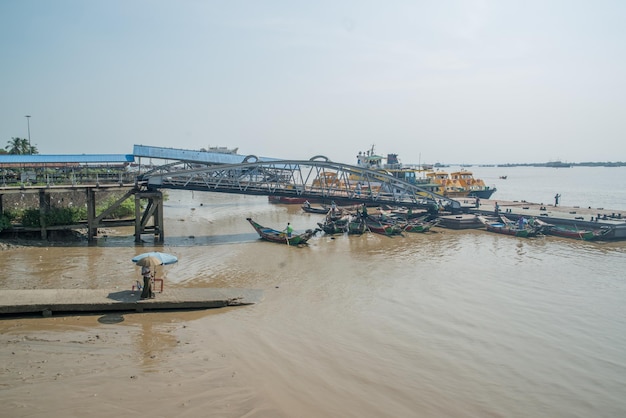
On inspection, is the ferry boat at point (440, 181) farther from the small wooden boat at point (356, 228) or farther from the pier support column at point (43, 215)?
the pier support column at point (43, 215)

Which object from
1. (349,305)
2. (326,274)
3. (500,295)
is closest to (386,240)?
(326,274)

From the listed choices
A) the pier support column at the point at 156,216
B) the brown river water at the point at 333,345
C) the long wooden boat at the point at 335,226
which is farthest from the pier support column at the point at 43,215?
the long wooden boat at the point at 335,226

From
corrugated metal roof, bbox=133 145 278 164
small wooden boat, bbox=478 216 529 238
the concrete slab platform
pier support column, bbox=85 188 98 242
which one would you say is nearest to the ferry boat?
small wooden boat, bbox=478 216 529 238

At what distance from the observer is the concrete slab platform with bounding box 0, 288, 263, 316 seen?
35.2 feet

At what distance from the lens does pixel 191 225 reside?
30.4 meters

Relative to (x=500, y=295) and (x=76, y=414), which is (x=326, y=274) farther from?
(x=76, y=414)

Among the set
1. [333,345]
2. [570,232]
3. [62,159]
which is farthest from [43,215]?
[570,232]

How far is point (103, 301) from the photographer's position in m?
11.2

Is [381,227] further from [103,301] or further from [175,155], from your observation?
[103,301]

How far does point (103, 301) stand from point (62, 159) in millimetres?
22632

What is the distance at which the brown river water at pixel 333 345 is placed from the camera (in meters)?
7.58

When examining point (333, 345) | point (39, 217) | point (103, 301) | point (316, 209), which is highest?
point (39, 217)

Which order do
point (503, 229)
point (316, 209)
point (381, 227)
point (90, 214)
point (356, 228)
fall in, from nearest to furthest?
point (90, 214), point (356, 228), point (381, 227), point (503, 229), point (316, 209)

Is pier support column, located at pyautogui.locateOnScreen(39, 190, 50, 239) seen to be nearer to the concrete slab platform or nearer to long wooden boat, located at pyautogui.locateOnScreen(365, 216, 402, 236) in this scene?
the concrete slab platform
